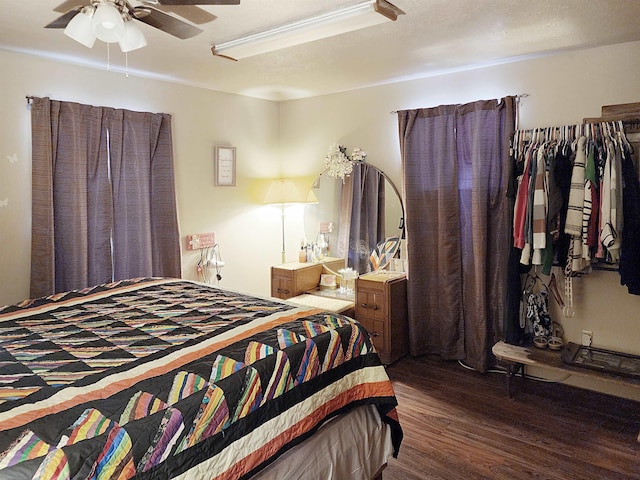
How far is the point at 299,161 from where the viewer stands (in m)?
4.86

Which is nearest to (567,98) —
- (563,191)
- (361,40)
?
(563,191)

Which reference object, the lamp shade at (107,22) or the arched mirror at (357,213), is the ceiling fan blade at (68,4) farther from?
the arched mirror at (357,213)

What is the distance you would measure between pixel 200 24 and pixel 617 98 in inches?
107

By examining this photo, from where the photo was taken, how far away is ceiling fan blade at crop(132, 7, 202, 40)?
6.32 feet

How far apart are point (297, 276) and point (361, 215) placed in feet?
2.73

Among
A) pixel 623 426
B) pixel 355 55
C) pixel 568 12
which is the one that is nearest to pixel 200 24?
pixel 355 55

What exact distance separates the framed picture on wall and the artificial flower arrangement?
0.93 meters

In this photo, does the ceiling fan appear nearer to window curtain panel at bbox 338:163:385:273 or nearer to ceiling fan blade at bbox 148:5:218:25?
ceiling fan blade at bbox 148:5:218:25

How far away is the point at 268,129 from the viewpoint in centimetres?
487

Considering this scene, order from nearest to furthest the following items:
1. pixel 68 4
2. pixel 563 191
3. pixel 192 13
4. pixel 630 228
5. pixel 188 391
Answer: pixel 188 391 → pixel 68 4 → pixel 192 13 → pixel 630 228 → pixel 563 191

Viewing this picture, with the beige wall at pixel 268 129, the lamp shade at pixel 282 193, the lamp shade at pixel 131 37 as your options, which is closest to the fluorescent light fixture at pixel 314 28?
the lamp shade at pixel 131 37

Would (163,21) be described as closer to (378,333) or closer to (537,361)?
(378,333)

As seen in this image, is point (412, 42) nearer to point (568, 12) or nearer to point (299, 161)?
point (568, 12)

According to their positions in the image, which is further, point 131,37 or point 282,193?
point 282,193
